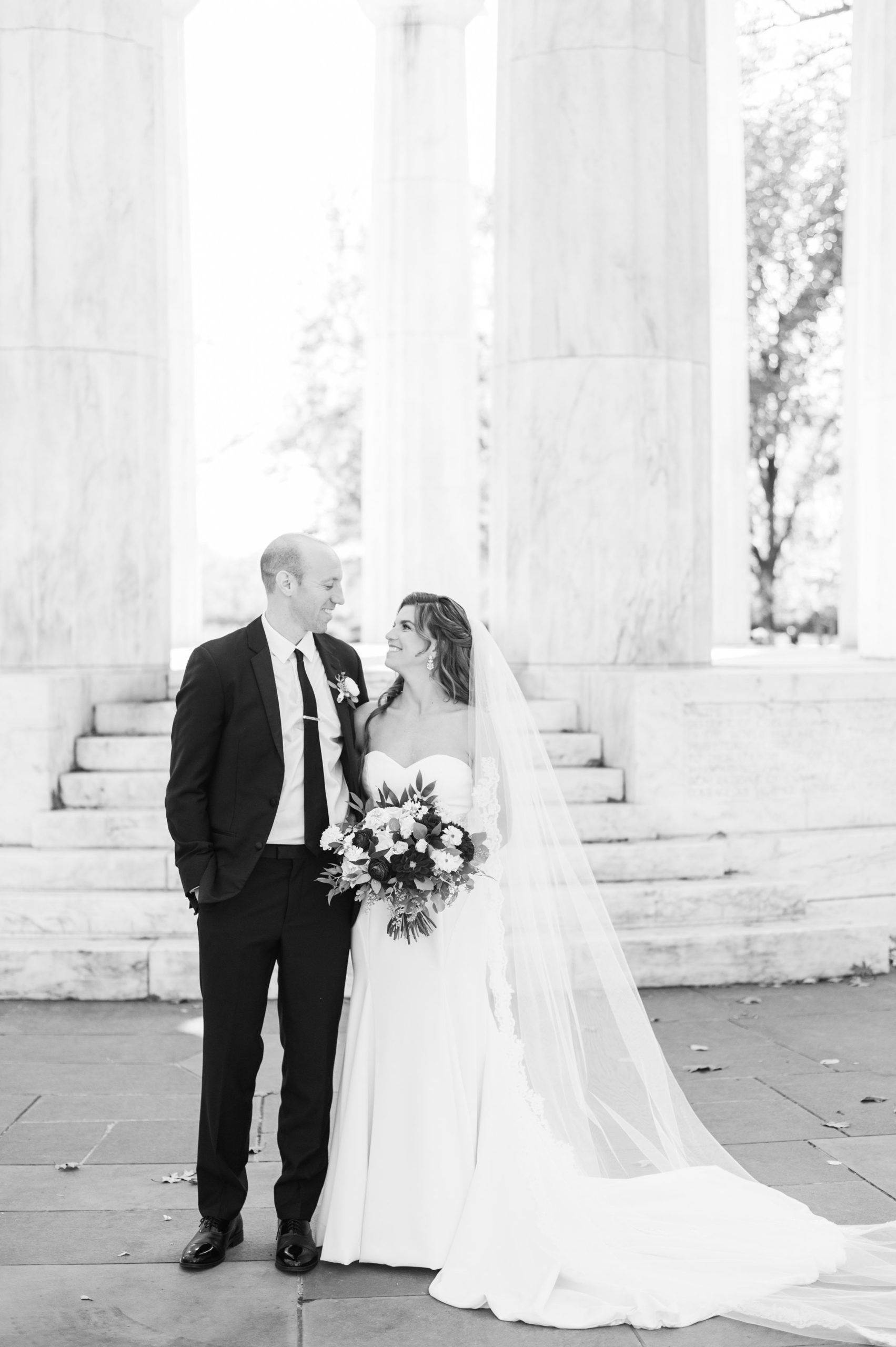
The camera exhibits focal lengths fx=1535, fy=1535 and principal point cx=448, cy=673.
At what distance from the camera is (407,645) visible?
6.68 m

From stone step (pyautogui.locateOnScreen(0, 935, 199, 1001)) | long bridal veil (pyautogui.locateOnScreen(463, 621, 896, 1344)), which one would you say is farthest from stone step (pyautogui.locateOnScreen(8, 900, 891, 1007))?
long bridal veil (pyautogui.locateOnScreen(463, 621, 896, 1344))

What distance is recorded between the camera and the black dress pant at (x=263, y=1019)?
6.33m

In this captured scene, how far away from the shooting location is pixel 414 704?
6805mm

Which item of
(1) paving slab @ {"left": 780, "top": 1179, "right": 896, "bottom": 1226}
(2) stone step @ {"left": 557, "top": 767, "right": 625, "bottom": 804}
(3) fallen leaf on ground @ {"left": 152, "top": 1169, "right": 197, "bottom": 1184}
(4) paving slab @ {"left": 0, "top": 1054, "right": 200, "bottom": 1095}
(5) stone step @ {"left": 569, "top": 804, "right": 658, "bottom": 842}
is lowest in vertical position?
(4) paving slab @ {"left": 0, "top": 1054, "right": 200, "bottom": 1095}

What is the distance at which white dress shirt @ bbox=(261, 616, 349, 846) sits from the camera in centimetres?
A: 643

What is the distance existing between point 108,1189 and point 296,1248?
1.41 m

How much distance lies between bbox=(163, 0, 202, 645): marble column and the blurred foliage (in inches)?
837

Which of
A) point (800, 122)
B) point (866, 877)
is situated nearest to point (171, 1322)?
point (866, 877)

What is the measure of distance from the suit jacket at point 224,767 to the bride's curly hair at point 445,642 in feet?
1.77

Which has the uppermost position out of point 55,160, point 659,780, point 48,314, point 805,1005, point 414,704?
point 55,160

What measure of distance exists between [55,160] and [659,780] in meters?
7.78

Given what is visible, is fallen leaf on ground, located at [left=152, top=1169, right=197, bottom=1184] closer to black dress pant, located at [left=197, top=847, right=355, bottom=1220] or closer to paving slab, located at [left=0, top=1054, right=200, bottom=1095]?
black dress pant, located at [left=197, top=847, right=355, bottom=1220]

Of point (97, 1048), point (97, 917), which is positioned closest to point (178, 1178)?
point (97, 1048)

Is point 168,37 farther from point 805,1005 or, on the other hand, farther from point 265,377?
point 265,377
